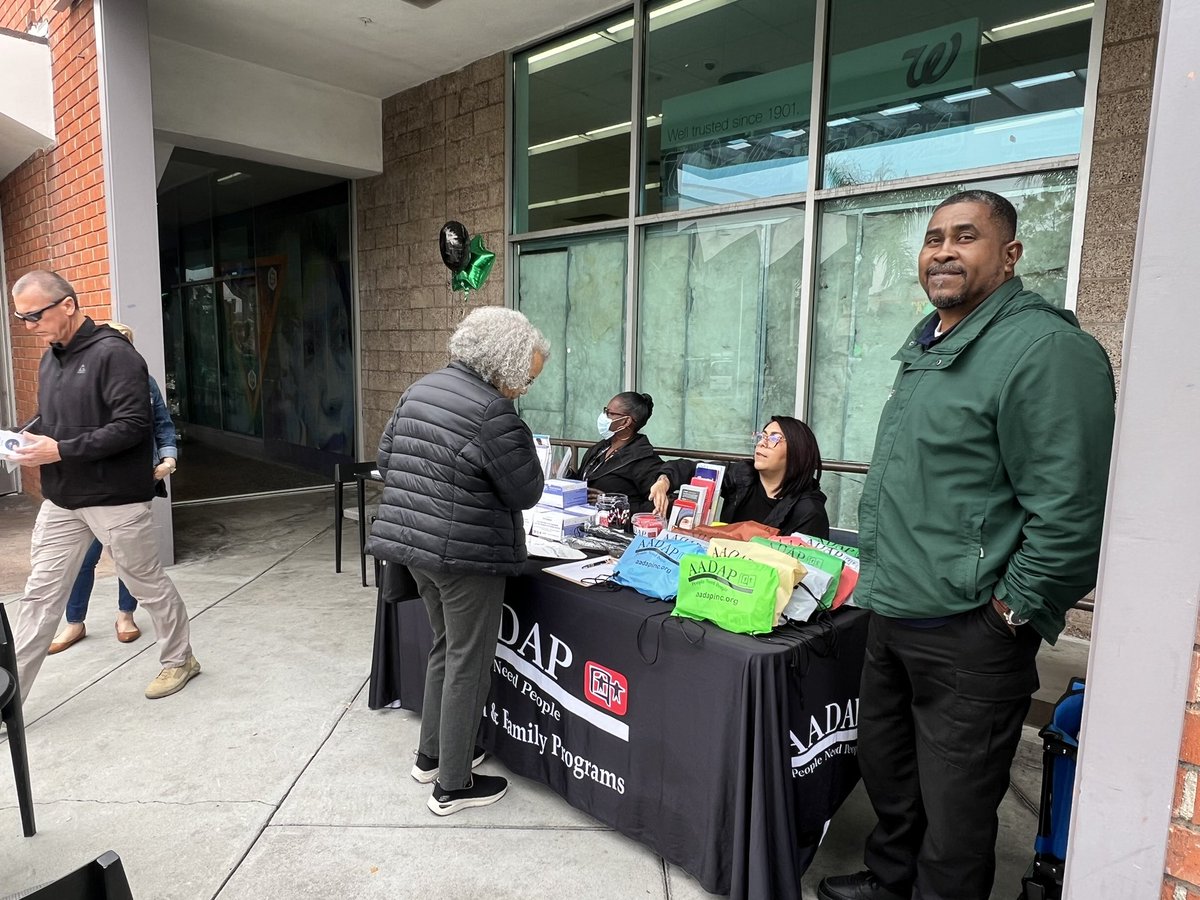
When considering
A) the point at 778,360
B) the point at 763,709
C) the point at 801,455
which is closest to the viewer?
the point at 763,709

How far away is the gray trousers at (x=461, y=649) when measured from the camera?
2182 millimetres

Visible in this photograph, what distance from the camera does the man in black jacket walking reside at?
2.77 metres

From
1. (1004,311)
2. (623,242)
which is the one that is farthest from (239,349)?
(1004,311)

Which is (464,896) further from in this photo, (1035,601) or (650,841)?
(1035,601)

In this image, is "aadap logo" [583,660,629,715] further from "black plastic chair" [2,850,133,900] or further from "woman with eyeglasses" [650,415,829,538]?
"black plastic chair" [2,850,133,900]

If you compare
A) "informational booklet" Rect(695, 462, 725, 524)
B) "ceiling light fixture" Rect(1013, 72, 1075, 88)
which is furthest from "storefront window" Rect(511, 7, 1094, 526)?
"informational booklet" Rect(695, 462, 725, 524)

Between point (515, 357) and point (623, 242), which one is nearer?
point (515, 357)

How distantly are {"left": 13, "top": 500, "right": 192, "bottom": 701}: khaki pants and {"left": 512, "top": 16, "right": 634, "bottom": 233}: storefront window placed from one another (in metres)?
3.95

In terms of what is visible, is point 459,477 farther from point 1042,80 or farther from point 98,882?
point 1042,80

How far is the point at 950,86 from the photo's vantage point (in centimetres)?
409

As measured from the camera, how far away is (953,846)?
168cm

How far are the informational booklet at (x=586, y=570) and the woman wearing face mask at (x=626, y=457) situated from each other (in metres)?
1.12

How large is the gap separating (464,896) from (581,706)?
59 centimetres

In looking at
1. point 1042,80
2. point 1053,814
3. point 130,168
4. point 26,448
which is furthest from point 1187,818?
point 130,168
